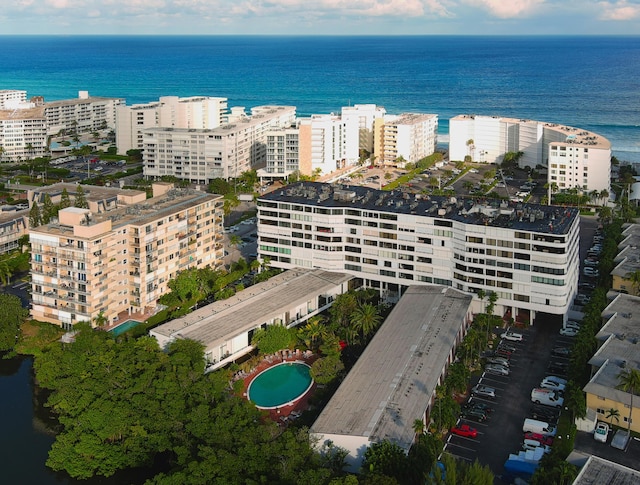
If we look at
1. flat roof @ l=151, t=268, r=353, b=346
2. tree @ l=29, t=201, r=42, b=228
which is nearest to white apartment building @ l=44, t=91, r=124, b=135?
tree @ l=29, t=201, r=42, b=228

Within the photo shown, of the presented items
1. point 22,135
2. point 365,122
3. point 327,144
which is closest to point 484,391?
point 327,144

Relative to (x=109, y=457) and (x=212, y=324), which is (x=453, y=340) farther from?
(x=109, y=457)

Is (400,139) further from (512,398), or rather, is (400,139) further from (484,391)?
(512,398)

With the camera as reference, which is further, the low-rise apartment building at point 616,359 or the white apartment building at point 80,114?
the white apartment building at point 80,114

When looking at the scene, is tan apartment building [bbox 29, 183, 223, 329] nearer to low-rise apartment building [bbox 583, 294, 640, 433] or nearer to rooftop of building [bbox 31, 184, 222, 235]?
rooftop of building [bbox 31, 184, 222, 235]

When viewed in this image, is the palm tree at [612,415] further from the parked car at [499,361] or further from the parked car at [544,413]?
the parked car at [499,361]

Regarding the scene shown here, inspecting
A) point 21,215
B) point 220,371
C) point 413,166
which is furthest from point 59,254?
point 413,166

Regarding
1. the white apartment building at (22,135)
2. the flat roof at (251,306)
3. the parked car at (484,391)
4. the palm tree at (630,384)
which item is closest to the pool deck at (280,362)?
the flat roof at (251,306)
